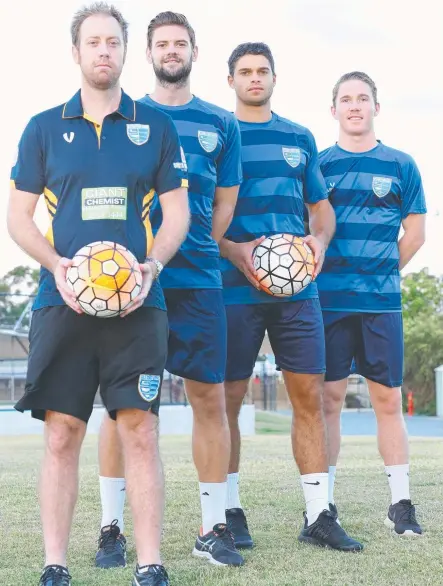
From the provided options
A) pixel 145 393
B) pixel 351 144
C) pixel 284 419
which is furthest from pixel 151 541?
pixel 284 419

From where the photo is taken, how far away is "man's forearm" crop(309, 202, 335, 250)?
620 cm

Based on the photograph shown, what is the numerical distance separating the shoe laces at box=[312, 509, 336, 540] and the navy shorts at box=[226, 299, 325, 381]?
2.70ft

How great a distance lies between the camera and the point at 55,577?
439 cm

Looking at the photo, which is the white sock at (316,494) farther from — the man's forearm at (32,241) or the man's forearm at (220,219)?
the man's forearm at (32,241)

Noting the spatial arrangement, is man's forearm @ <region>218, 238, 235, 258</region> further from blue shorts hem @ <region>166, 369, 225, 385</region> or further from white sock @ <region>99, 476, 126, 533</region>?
white sock @ <region>99, 476, 126, 533</region>

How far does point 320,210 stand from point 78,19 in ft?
7.07

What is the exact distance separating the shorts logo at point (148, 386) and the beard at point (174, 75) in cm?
189

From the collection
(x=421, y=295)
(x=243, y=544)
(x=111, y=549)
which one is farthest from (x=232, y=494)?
(x=421, y=295)

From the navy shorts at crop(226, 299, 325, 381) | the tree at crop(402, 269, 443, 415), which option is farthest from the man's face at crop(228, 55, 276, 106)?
the tree at crop(402, 269, 443, 415)

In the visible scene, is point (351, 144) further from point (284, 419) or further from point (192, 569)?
point (284, 419)

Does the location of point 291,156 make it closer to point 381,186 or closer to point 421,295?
point 381,186

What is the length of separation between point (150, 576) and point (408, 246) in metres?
3.32

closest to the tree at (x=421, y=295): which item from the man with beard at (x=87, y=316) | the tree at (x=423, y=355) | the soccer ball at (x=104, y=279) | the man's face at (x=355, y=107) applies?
the tree at (x=423, y=355)

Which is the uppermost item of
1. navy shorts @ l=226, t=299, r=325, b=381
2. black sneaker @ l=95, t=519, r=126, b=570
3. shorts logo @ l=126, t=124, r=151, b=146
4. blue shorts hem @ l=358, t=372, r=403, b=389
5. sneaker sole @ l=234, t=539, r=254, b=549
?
shorts logo @ l=126, t=124, r=151, b=146
